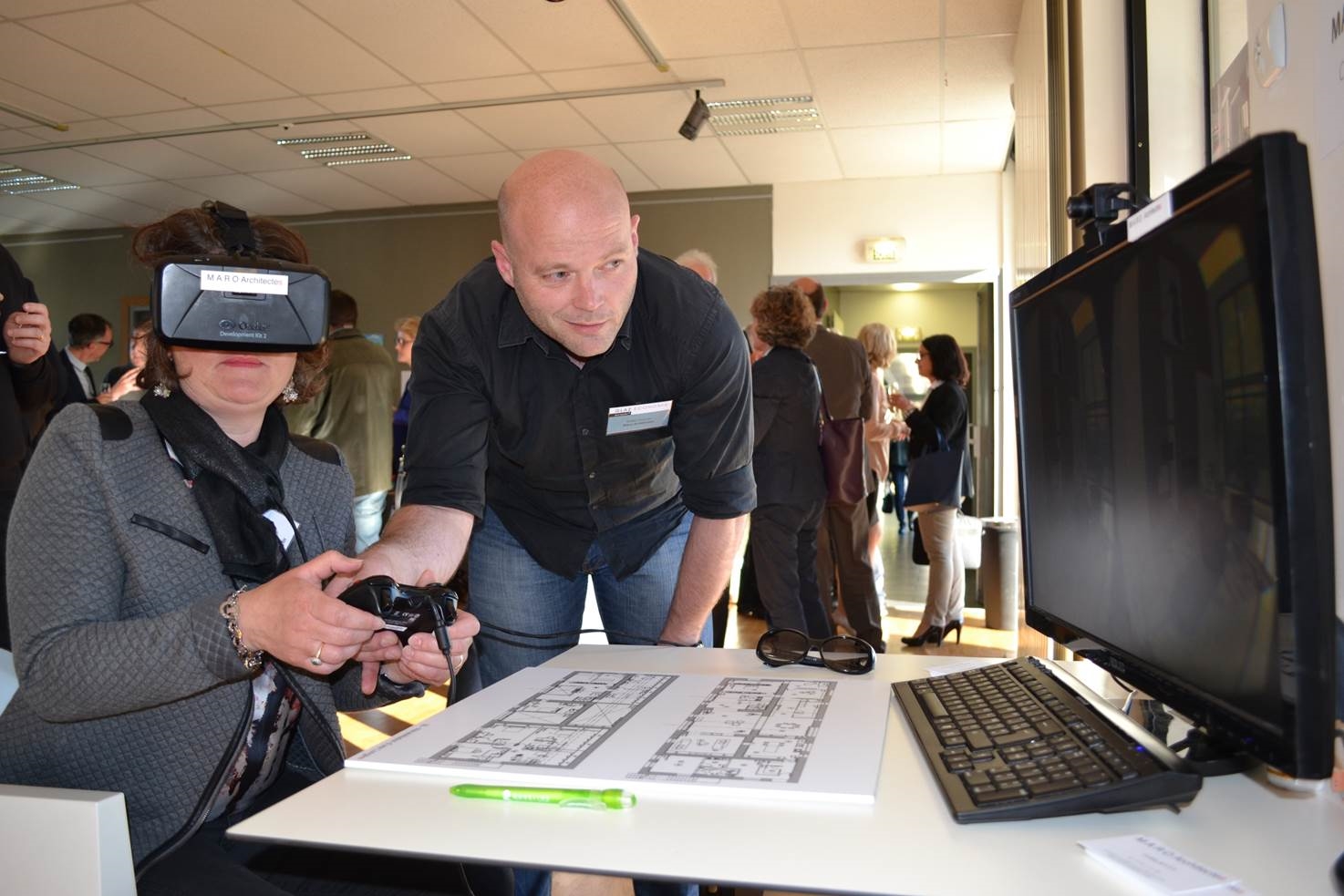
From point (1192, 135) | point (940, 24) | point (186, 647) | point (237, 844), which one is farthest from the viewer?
point (940, 24)

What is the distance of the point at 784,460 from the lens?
153 inches

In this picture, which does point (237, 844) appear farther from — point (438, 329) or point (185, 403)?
point (438, 329)

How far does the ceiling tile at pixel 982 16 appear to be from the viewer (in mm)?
4438

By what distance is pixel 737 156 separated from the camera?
682 centimetres

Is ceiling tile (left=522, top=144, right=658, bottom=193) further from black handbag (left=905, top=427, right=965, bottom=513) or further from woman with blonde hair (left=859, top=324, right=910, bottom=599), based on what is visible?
black handbag (left=905, top=427, right=965, bottom=513)

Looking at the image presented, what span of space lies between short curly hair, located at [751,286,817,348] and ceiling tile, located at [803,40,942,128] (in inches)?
72.9

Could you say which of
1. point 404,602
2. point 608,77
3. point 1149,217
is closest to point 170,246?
point 404,602

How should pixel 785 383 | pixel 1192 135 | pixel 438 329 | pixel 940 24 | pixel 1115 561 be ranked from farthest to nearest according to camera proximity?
1. pixel 940 24
2. pixel 785 383
3. pixel 1192 135
4. pixel 438 329
5. pixel 1115 561

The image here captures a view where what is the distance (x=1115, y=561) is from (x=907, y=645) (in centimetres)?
399

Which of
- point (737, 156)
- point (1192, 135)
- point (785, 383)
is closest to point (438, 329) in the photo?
point (1192, 135)

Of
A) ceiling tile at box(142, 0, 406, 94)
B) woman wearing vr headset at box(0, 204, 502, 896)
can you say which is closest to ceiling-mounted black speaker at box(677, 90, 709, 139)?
ceiling tile at box(142, 0, 406, 94)

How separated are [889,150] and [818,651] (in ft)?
19.6

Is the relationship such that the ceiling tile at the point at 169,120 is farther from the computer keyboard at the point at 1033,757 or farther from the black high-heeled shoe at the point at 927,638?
the computer keyboard at the point at 1033,757

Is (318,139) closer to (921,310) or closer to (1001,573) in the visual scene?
(1001,573)
